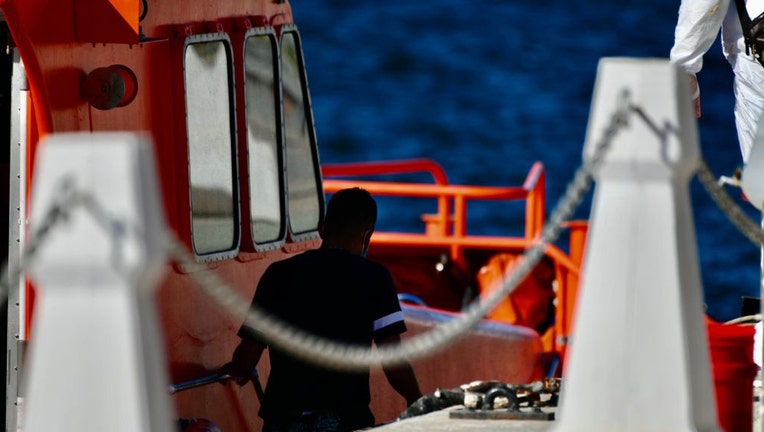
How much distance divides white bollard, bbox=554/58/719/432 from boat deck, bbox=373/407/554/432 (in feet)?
4.57

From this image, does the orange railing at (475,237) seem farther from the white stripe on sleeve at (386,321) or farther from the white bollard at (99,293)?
the white bollard at (99,293)

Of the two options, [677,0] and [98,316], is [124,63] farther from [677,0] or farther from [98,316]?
[677,0]

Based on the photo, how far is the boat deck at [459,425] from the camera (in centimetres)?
511

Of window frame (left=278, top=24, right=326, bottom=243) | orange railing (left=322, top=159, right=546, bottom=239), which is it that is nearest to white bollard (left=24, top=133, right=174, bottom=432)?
window frame (left=278, top=24, right=326, bottom=243)

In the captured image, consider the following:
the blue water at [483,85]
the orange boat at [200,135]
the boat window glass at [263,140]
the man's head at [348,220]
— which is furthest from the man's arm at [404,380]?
the blue water at [483,85]

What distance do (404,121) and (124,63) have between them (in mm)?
22590

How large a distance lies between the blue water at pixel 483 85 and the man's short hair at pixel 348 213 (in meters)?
16.7

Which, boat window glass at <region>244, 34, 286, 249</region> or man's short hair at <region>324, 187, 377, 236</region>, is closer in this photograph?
man's short hair at <region>324, 187, 377, 236</region>

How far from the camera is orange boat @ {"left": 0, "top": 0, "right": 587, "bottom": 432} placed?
563 centimetres

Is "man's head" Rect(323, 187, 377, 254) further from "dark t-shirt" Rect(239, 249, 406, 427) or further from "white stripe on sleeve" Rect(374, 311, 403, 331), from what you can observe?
"white stripe on sleeve" Rect(374, 311, 403, 331)

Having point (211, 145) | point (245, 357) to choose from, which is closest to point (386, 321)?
point (245, 357)

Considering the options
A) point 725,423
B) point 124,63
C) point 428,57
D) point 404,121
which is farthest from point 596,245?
point 428,57

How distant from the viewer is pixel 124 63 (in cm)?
600

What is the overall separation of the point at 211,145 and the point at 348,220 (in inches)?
26.5
